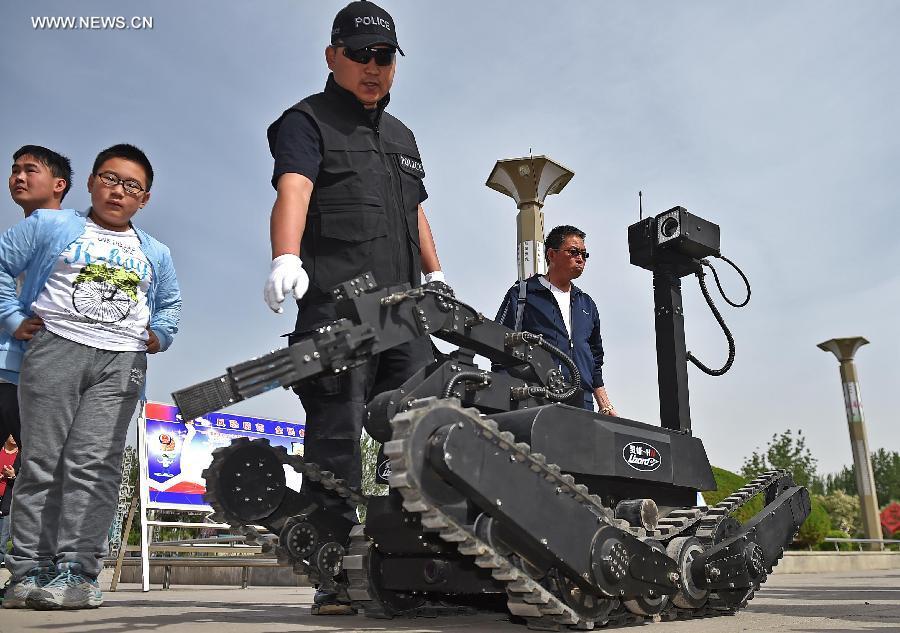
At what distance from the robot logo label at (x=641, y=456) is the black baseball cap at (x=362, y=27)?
2.03 metres

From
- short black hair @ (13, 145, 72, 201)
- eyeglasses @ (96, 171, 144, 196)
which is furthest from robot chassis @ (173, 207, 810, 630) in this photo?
short black hair @ (13, 145, 72, 201)

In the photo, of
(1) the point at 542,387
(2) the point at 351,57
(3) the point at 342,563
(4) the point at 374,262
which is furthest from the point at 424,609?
(2) the point at 351,57

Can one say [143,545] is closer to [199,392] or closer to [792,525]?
[199,392]

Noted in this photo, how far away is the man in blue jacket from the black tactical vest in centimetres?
161

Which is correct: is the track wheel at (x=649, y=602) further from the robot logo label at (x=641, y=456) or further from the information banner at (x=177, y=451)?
the information banner at (x=177, y=451)

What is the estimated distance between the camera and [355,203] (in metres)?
3.50

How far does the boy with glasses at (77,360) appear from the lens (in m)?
3.59

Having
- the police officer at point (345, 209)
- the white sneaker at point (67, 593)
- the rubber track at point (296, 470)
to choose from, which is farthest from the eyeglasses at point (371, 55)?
the white sneaker at point (67, 593)

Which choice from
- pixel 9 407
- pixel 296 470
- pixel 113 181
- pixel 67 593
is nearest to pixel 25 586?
pixel 67 593

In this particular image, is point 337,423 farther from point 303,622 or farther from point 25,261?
point 25,261

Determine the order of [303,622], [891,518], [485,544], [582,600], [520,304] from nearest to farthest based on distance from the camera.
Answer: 1. [485,544]
2. [582,600]
3. [303,622]
4. [520,304]
5. [891,518]

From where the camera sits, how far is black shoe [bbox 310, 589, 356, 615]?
11.1 feet

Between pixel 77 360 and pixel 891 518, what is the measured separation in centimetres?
4815

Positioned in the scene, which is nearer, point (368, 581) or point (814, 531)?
point (368, 581)
